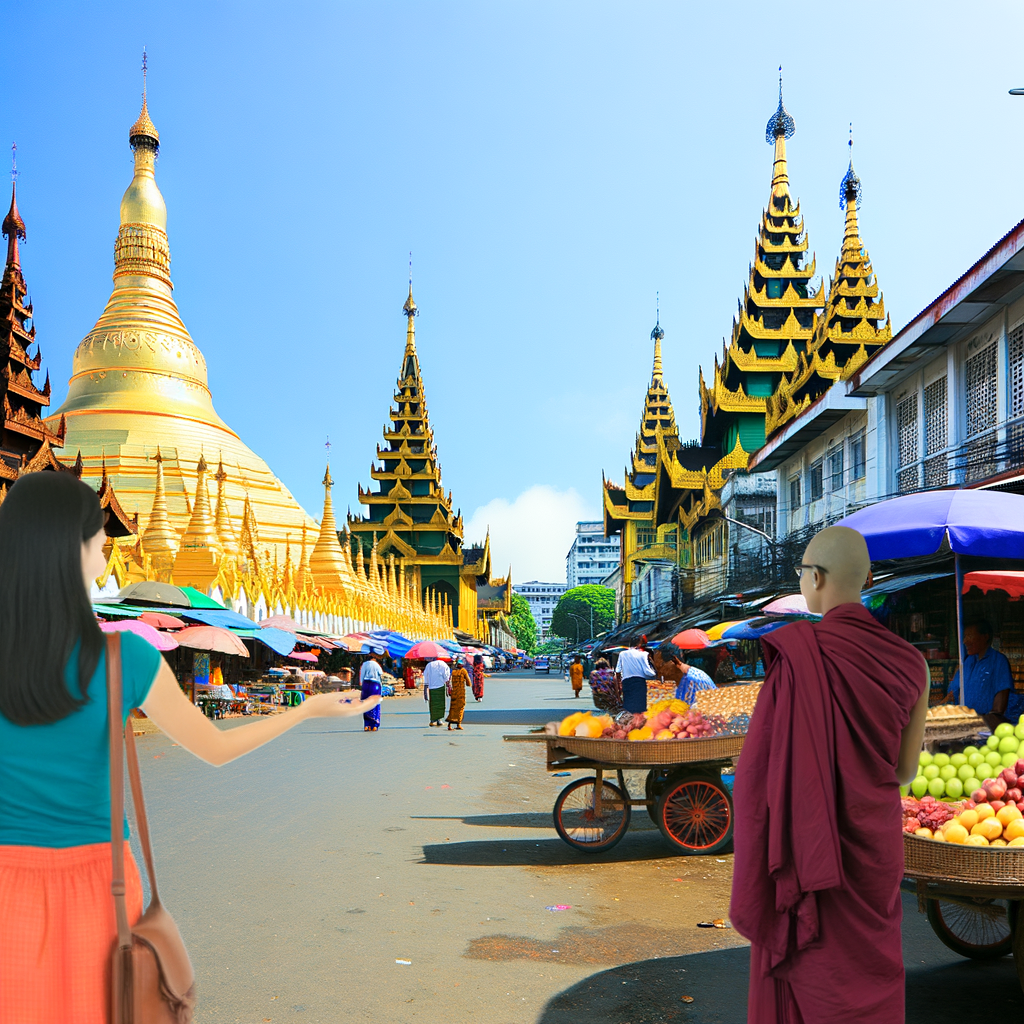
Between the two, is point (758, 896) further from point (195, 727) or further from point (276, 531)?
point (276, 531)

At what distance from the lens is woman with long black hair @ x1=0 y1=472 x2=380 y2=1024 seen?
1974mm

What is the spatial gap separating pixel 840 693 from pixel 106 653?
6.80 ft

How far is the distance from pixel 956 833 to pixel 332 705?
2.80 m

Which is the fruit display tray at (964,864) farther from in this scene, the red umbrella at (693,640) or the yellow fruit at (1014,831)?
the red umbrella at (693,640)

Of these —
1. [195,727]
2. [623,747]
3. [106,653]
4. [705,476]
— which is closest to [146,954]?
[195,727]

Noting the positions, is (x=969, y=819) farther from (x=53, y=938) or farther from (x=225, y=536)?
(x=225, y=536)

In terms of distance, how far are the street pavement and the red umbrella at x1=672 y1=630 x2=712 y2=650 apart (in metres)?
11.3

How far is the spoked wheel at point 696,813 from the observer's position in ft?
24.5

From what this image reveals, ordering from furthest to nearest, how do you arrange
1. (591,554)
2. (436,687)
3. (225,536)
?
(591,554), (225,536), (436,687)

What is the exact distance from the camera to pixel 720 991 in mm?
4457

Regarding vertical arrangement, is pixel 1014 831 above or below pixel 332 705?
below

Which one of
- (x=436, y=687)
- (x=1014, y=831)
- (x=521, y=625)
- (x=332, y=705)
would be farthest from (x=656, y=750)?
(x=521, y=625)

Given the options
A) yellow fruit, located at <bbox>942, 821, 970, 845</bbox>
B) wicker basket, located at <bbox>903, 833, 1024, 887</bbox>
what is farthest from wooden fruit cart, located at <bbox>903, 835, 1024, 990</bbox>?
yellow fruit, located at <bbox>942, 821, 970, 845</bbox>

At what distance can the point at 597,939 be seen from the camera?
17.1ft
